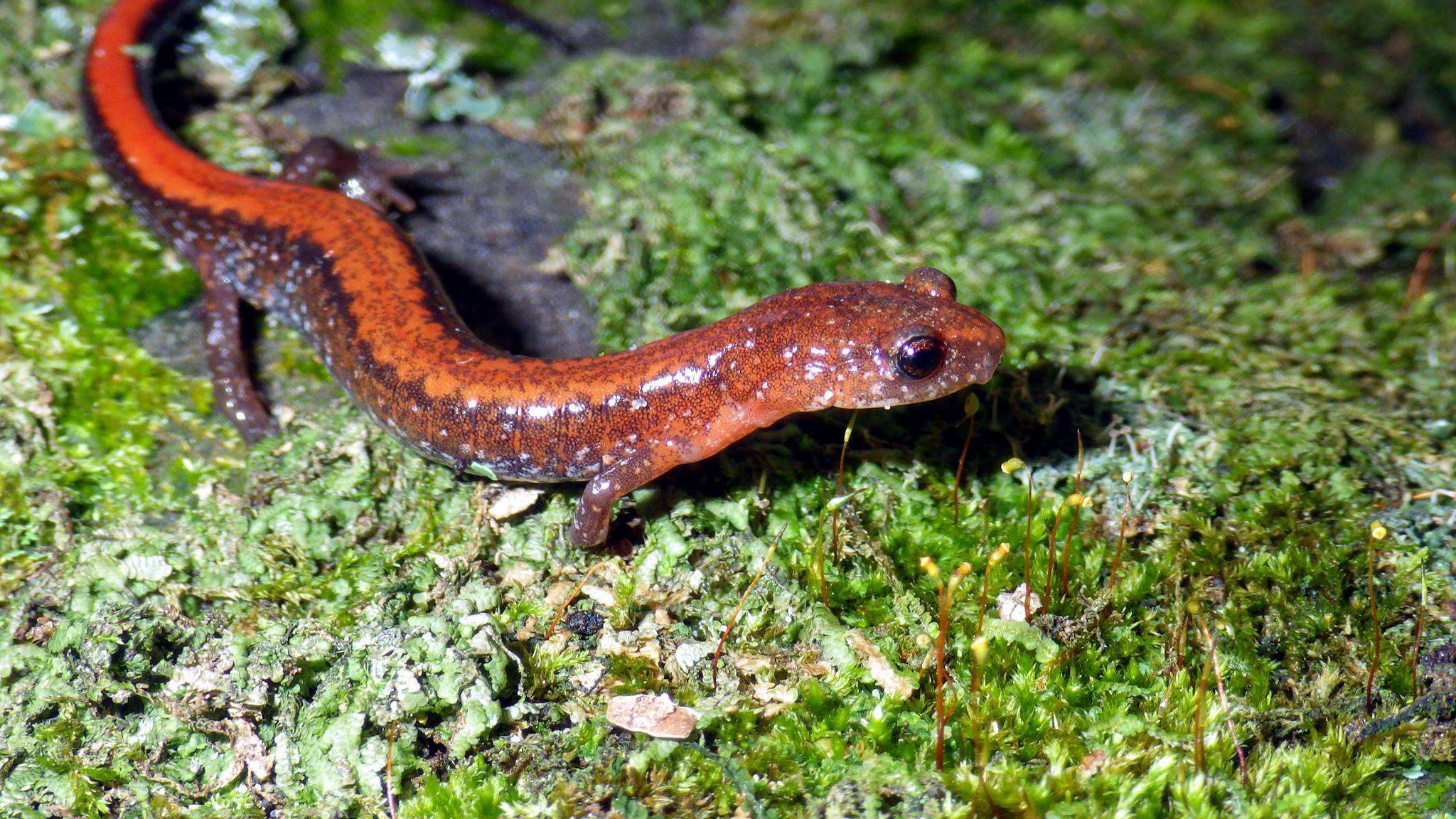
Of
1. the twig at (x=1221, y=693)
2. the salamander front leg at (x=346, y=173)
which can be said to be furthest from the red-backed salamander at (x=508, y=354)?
the twig at (x=1221, y=693)

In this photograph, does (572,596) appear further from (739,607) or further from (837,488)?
(837,488)

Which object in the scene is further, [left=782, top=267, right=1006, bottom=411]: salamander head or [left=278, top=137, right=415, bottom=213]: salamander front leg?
[left=278, top=137, right=415, bottom=213]: salamander front leg

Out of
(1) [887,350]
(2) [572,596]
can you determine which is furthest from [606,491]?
(1) [887,350]

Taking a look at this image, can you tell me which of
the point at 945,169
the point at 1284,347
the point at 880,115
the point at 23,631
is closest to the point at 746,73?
the point at 880,115

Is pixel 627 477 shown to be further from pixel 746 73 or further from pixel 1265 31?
Result: pixel 1265 31

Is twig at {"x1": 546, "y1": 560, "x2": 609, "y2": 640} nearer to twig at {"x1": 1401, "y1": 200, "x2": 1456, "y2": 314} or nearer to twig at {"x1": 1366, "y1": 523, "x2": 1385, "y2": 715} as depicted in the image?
twig at {"x1": 1366, "y1": 523, "x2": 1385, "y2": 715}

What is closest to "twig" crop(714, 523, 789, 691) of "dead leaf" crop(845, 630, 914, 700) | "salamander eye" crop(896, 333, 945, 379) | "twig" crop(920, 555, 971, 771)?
"dead leaf" crop(845, 630, 914, 700)

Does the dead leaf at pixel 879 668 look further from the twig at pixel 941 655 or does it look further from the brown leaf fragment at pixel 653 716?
the brown leaf fragment at pixel 653 716

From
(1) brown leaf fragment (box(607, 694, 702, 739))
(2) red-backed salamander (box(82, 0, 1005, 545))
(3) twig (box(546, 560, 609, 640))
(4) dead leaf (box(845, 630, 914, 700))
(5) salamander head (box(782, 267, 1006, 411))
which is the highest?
(5) salamander head (box(782, 267, 1006, 411))
